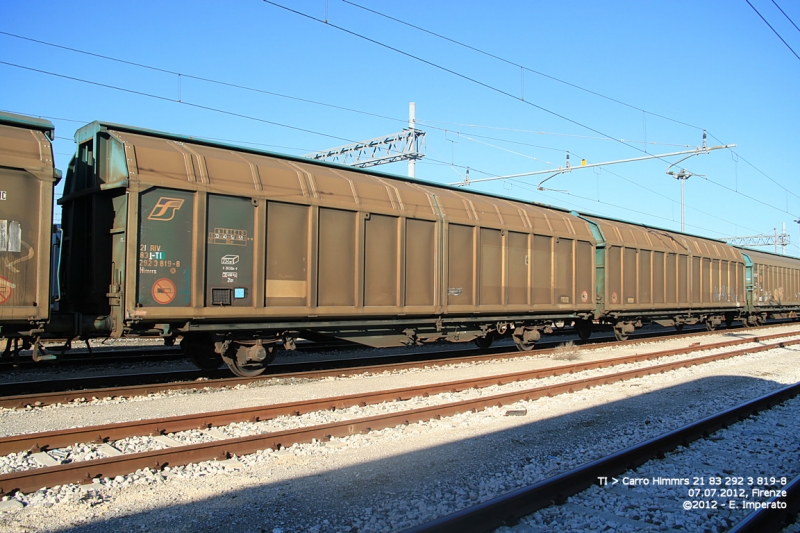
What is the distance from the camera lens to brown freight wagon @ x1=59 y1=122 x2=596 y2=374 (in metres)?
8.31

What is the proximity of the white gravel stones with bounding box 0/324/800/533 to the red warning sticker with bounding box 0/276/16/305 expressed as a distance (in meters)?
1.51

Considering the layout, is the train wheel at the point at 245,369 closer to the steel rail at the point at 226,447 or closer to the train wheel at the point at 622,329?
the steel rail at the point at 226,447

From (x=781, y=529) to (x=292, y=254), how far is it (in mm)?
7557

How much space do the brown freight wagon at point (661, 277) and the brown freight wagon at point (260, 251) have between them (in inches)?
203

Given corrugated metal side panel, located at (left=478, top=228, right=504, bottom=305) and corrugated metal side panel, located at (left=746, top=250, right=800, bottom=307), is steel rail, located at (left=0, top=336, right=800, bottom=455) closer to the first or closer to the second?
corrugated metal side panel, located at (left=478, top=228, right=504, bottom=305)

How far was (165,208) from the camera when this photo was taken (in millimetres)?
8406

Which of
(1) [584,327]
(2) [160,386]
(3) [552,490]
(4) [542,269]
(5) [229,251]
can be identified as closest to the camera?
(3) [552,490]

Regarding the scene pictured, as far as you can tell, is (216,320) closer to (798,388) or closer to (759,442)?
(759,442)

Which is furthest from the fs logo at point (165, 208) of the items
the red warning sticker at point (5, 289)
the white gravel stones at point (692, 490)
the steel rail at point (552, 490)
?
the white gravel stones at point (692, 490)

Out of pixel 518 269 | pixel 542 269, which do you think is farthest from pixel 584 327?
pixel 518 269

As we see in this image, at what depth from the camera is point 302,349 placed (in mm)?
14930

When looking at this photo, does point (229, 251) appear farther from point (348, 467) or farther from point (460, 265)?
point (460, 265)

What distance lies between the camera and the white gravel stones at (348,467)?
440 cm

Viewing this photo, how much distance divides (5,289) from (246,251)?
129 inches
